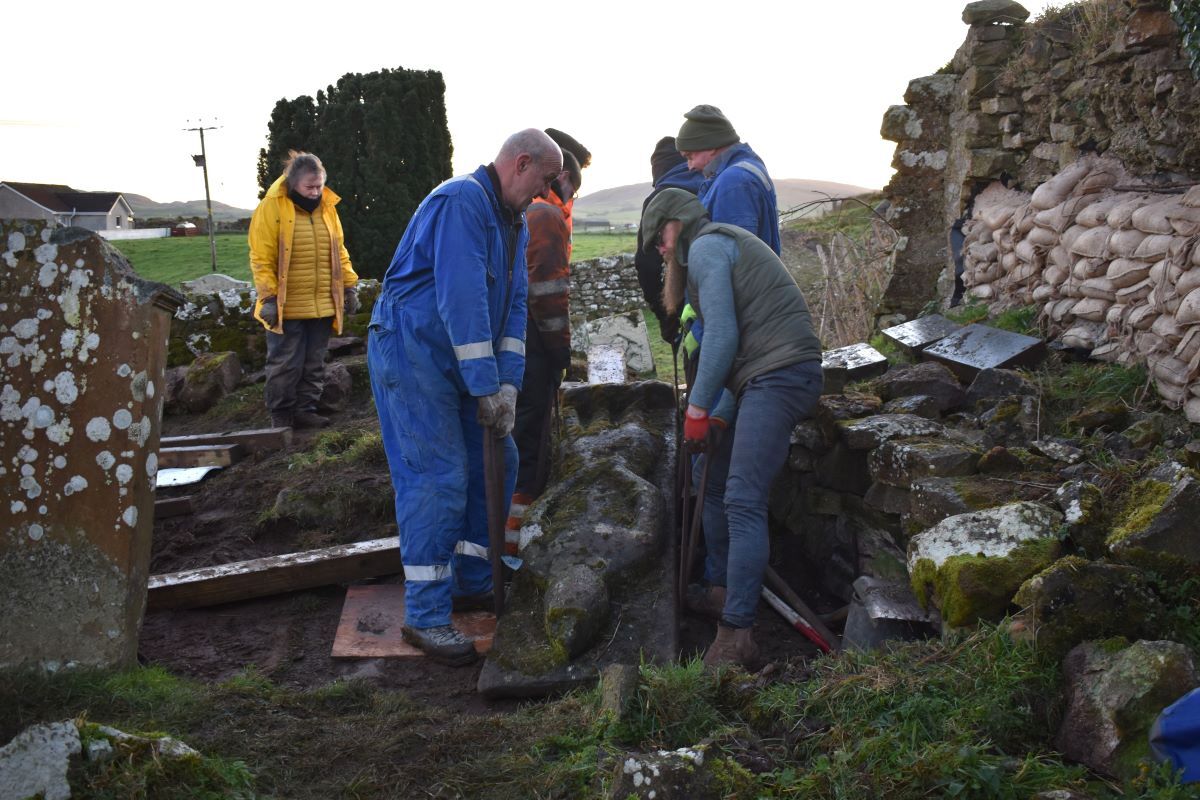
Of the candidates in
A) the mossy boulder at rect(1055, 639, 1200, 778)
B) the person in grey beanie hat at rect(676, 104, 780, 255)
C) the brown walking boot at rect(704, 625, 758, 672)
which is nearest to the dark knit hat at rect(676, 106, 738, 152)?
the person in grey beanie hat at rect(676, 104, 780, 255)

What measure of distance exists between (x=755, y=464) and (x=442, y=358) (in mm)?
1519

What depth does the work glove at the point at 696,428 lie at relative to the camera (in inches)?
165

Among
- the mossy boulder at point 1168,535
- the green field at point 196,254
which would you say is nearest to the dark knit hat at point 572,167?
the mossy boulder at point 1168,535

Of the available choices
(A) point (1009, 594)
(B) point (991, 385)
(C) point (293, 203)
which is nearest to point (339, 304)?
(C) point (293, 203)

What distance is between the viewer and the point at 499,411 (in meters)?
4.32

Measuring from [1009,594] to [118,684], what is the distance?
10.7 feet

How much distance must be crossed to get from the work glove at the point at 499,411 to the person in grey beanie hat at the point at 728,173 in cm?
149

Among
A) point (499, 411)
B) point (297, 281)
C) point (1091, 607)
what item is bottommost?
point (1091, 607)

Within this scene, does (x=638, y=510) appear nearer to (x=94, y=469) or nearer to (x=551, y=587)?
(x=551, y=587)

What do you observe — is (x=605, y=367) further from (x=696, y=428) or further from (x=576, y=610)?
(x=576, y=610)

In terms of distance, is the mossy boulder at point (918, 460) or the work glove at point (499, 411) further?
the work glove at point (499, 411)

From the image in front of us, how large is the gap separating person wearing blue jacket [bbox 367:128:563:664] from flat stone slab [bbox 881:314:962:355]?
2.98 meters

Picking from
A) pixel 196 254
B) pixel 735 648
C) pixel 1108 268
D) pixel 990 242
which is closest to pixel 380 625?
pixel 735 648

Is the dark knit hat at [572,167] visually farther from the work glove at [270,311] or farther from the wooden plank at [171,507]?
the wooden plank at [171,507]
